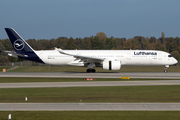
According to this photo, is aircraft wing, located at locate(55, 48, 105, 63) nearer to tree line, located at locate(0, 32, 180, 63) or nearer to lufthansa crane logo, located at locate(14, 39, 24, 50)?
lufthansa crane logo, located at locate(14, 39, 24, 50)

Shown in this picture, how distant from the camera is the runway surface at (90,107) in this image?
12.6 m

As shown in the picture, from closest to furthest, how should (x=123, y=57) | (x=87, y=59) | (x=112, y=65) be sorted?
1. (x=112, y=65)
2. (x=87, y=59)
3. (x=123, y=57)

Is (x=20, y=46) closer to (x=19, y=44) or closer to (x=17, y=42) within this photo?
(x=19, y=44)

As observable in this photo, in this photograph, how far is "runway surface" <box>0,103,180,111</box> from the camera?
41.2ft
